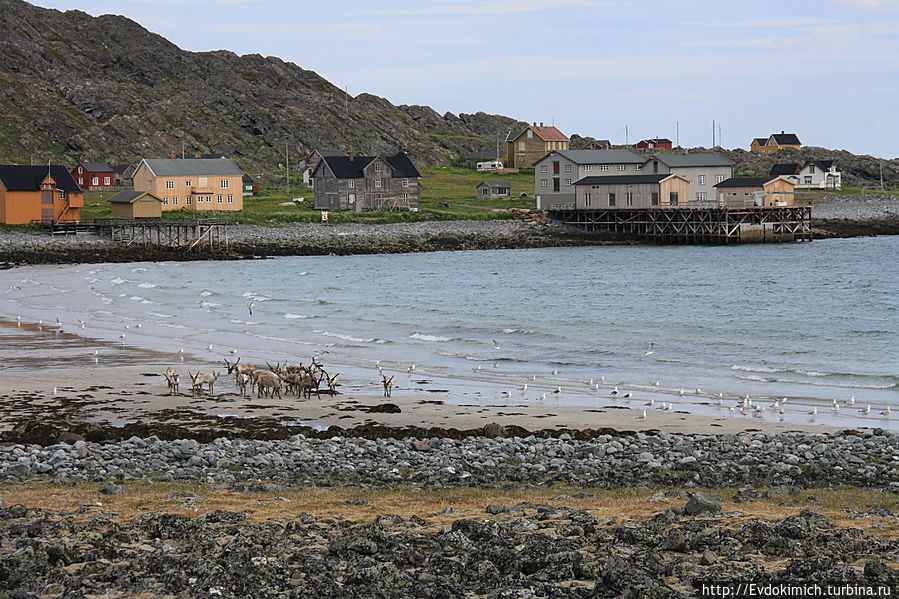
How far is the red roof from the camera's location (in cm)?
16062

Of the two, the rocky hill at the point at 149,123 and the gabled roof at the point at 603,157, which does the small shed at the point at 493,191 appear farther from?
the rocky hill at the point at 149,123

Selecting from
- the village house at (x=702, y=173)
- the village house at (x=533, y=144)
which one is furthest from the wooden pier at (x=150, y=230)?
the village house at (x=533, y=144)

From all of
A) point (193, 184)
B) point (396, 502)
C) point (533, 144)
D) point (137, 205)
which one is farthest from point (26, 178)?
point (533, 144)

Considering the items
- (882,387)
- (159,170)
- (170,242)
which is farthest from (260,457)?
(159,170)

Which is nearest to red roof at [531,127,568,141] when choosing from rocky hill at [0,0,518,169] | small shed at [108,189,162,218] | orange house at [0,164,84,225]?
rocky hill at [0,0,518,169]

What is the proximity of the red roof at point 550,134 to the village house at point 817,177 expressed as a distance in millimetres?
38424

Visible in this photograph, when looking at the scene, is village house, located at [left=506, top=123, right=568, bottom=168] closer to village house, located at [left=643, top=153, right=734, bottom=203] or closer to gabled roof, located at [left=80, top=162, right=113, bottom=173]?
village house, located at [left=643, top=153, right=734, bottom=203]

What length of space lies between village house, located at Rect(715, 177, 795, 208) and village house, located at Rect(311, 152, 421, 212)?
110 ft

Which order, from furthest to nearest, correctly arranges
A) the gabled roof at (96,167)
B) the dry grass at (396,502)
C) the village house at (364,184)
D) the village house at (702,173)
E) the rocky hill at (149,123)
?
1. the rocky hill at (149,123)
2. the gabled roof at (96,167)
3. the village house at (364,184)
4. the village house at (702,173)
5. the dry grass at (396,502)

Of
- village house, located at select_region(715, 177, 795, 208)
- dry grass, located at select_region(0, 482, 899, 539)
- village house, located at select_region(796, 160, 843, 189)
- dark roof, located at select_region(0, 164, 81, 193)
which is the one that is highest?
village house, located at select_region(796, 160, 843, 189)

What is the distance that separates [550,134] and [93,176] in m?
72.7

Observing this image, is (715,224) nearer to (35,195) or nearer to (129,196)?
(129,196)

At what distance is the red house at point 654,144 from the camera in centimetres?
18162

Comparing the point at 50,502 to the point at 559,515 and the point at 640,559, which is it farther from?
the point at 640,559
